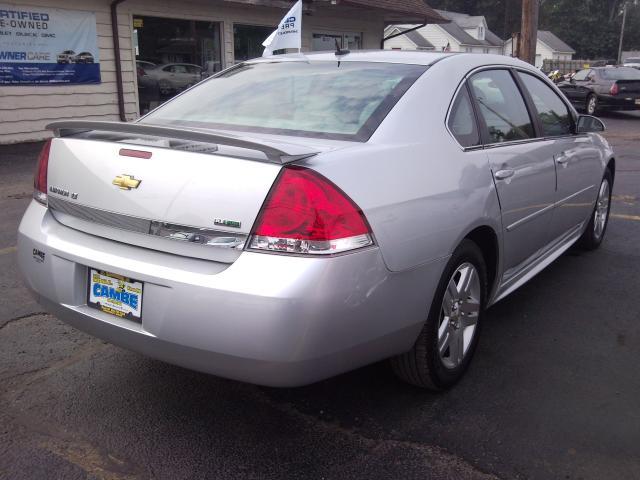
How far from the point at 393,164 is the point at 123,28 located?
453 inches

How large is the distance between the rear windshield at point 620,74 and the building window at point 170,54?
12406 mm

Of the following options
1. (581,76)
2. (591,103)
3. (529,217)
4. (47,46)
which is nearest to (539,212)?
(529,217)

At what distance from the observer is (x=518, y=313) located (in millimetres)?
4098

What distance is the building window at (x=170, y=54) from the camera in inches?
516

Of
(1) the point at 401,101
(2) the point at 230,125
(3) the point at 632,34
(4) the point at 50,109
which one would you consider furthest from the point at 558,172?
(3) the point at 632,34

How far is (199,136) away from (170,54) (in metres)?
11.9

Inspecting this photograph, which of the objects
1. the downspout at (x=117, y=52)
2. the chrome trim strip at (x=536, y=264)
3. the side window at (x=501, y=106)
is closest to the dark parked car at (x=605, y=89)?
the downspout at (x=117, y=52)

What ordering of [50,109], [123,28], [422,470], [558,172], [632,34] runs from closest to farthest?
[422,470] < [558,172] < [50,109] < [123,28] < [632,34]

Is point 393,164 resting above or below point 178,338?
above

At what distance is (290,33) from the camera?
650 cm

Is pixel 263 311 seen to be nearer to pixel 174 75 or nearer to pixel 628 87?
pixel 174 75

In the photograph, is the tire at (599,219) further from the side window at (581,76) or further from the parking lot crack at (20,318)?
the side window at (581,76)

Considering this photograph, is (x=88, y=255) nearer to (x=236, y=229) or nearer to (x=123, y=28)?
(x=236, y=229)

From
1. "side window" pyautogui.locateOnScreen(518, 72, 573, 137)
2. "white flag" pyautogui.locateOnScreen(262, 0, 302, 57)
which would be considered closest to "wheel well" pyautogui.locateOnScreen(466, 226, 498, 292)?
"side window" pyautogui.locateOnScreen(518, 72, 573, 137)
